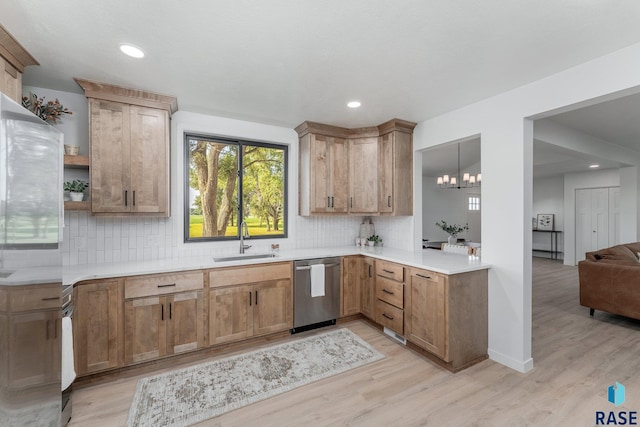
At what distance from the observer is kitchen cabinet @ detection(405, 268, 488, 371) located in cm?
244

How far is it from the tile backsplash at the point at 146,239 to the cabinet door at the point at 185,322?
2.26 feet

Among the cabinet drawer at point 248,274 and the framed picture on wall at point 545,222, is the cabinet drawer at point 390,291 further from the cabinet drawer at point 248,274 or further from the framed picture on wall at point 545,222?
the framed picture on wall at point 545,222

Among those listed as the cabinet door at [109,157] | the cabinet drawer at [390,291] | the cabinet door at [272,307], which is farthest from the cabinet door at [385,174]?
the cabinet door at [109,157]

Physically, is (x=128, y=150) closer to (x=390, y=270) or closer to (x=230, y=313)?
(x=230, y=313)

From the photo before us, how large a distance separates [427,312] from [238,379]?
5.97 ft

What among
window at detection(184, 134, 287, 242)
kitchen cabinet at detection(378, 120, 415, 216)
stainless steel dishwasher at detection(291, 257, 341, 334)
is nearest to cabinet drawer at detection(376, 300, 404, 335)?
stainless steel dishwasher at detection(291, 257, 341, 334)

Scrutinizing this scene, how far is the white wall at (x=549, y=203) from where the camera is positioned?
7.93 meters

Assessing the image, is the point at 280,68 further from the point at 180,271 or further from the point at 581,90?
the point at 581,90

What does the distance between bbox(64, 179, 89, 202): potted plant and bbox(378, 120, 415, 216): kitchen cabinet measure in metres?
3.20

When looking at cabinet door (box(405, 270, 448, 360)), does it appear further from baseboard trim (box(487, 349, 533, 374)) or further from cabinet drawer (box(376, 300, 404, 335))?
baseboard trim (box(487, 349, 533, 374))

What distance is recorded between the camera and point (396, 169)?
11.4 ft

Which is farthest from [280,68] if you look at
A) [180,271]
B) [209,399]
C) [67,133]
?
[209,399]

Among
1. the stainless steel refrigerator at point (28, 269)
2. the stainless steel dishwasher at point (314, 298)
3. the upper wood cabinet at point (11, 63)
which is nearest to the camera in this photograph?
the stainless steel refrigerator at point (28, 269)

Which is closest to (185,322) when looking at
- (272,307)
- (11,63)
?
(272,307)
